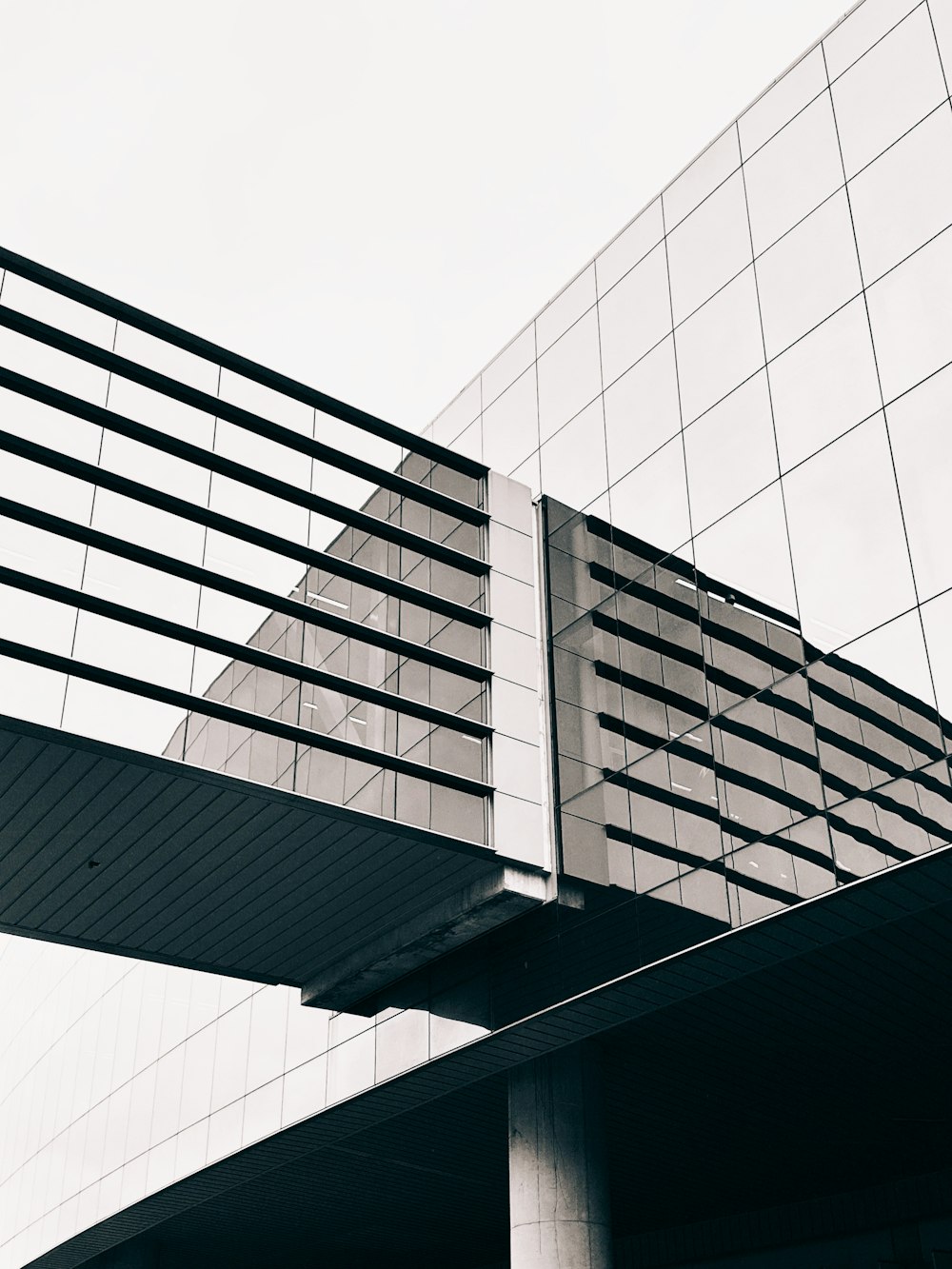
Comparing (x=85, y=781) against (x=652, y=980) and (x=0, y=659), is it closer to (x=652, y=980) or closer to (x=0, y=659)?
(x=0, y=659)

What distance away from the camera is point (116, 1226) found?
110 feet

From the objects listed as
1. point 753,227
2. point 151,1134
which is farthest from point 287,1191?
point 753,227

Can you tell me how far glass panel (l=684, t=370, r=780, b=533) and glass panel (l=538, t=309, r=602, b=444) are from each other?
3.15 metres

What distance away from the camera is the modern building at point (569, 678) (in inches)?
630

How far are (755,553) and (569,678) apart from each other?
393 cm

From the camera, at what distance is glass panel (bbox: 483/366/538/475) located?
23188mm

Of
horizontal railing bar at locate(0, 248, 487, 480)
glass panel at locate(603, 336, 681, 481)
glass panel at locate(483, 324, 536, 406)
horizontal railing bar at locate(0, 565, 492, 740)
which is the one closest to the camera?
horizontal railing bar at locate(0, 565, 492, 740)

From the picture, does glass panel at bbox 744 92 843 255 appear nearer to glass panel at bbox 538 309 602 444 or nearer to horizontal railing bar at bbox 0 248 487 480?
glass panel at bbox 538 309 602 444

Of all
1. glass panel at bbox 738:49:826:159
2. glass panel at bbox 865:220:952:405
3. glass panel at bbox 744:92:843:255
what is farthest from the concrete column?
glass panel at bbox 738:49:826:159

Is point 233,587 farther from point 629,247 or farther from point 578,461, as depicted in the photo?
point 629,247

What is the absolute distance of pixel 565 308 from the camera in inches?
910

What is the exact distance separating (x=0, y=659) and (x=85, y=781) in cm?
207

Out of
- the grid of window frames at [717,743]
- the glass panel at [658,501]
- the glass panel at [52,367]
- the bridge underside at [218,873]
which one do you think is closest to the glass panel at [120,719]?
the bridge underside at [218,873]

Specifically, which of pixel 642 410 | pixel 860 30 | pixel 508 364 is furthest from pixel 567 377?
pixel 860 30
